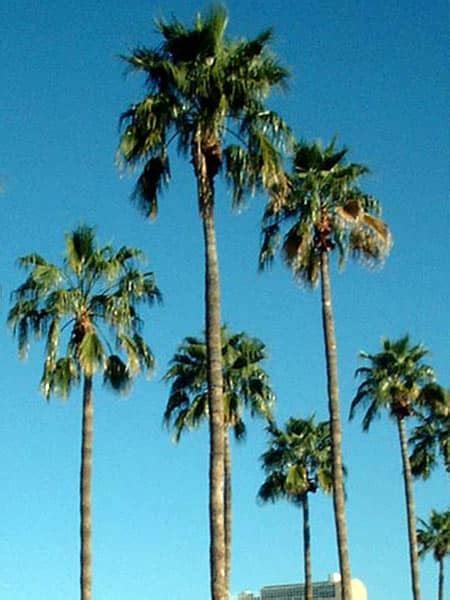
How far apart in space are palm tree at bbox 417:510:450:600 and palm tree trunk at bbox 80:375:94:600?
5845 cm

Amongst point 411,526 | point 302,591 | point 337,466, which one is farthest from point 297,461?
point 302,591

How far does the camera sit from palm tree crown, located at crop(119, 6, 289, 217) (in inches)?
1117

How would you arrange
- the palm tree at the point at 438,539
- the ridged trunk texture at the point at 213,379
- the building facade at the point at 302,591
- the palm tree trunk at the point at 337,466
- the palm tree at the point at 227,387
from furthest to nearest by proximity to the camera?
1. the building facade at the point at 302,591
2. the palm tree at the point at 438,539
3. the palm tree at the point at 227,387
4. the palm tree trunk at the point at 337,466
5. the ridged trunk texture at the point at 213,379

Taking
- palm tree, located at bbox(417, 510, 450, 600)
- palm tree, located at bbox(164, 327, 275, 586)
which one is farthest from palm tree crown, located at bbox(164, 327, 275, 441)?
palm tree, located at bbox(417, 510, 450, 600)

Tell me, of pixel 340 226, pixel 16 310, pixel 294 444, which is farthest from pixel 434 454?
pixel 16 310

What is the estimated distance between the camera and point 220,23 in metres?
28.5

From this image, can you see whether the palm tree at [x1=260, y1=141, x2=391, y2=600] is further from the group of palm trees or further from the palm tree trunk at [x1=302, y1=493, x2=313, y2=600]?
the palm tree trunk at [x1=302, y1=493, x2=313, y2=600]

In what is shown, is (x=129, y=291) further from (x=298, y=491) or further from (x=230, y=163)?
(x=298, y=491)

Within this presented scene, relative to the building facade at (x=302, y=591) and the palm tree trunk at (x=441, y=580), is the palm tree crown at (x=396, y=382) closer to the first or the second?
the palm tree trunk at (x=441, y=580)

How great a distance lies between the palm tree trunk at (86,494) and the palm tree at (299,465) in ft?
→ 82.2

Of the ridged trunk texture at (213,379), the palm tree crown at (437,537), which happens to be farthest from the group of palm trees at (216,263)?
the palm tree crown at (437,537)

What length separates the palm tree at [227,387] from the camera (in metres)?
48.6

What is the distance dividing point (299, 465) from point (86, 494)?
1036 inches

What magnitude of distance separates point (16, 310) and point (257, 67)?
11007 millimetres
